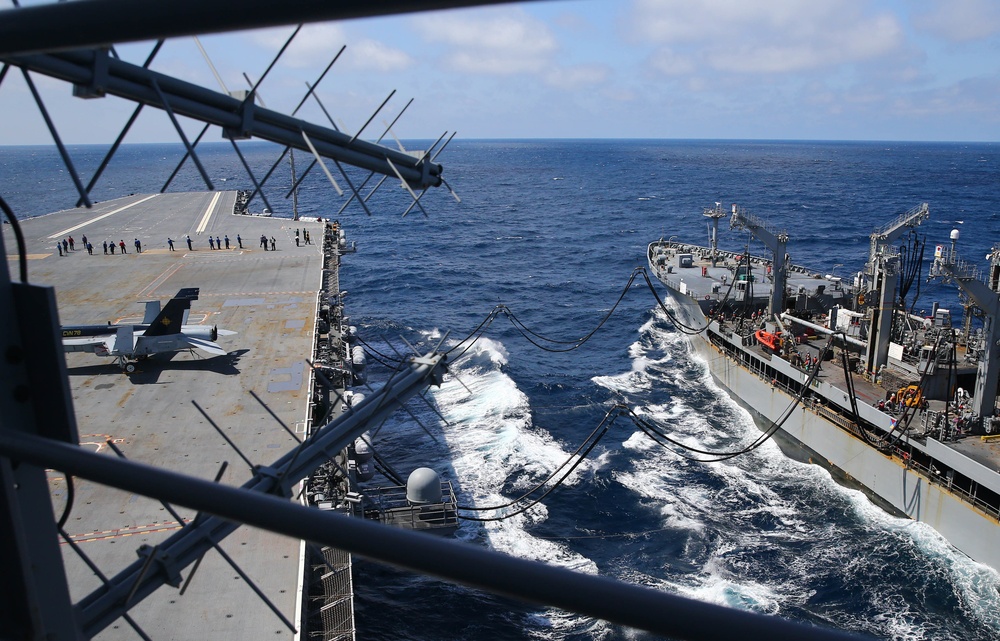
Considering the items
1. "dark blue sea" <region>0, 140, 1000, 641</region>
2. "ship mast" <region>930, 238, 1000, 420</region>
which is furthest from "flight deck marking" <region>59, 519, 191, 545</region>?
"ship mast" <region>930, 238, 1000, 420</region>

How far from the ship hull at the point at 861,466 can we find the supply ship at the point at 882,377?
0.06 m

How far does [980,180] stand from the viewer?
198125 mm

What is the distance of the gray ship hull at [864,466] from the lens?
2970 cm

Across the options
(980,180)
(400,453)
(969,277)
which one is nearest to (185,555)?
(400,453)

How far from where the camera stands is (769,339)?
145 ft

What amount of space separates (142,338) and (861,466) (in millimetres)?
36553

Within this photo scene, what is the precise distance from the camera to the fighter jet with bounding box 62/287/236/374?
3756 cm

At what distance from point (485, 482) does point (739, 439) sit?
15.5 metres

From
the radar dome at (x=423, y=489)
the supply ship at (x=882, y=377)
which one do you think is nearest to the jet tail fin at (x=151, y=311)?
the radar dome at (x=423, y=489)

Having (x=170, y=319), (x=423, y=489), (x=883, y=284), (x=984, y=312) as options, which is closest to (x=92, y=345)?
(x=170, y=319)

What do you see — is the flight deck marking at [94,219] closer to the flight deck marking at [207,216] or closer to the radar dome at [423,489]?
the flight deck marking at [207,216]

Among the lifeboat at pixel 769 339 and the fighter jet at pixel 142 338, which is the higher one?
the fighter jet at pixel 142 338

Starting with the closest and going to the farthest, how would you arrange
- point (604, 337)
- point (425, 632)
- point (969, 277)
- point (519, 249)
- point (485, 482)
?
point (425, 632) < point (969, 277) < point (485, 482) < point (604, 337) < point (519, 249)

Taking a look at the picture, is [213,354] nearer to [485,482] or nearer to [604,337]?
[485,482]
